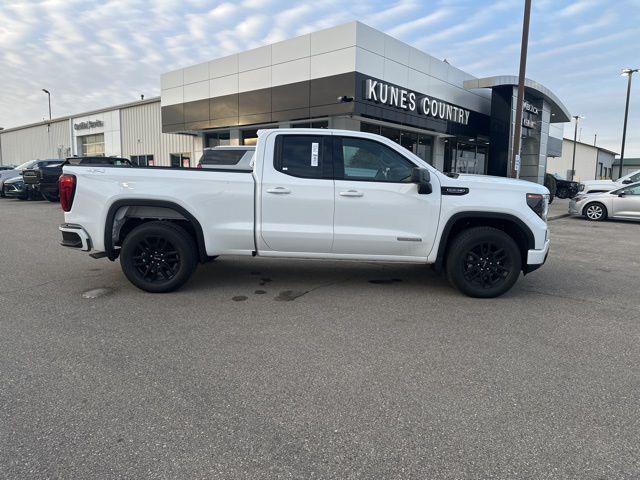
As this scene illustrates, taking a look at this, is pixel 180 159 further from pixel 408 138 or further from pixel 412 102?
pixel 412 102

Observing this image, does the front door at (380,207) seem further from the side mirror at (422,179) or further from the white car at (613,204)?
the white car at (613,204)

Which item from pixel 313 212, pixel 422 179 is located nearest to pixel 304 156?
pixel 313 212

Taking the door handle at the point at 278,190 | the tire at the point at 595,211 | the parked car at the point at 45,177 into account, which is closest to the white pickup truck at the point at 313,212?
the door handle at the point at 278,190

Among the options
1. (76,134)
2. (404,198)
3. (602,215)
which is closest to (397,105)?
(602,215)

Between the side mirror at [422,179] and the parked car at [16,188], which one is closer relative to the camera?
the side mirror at [422,179]

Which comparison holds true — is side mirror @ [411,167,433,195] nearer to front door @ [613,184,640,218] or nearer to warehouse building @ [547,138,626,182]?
front door @ [613,184,640,218]

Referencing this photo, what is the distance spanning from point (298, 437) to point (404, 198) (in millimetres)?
3364

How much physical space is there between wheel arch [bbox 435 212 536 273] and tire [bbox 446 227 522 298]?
13cm

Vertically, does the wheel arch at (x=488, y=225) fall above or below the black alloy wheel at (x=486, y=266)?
above

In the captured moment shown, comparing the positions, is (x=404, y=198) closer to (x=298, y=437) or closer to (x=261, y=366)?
(x=261, y=366)

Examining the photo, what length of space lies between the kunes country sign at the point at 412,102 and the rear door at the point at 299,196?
11.4 m

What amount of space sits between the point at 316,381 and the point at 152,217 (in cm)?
325

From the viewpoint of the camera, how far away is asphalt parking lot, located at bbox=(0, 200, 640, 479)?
99.2 inches

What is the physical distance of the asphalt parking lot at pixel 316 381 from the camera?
2520 mm
